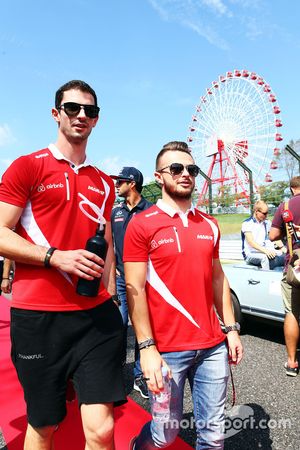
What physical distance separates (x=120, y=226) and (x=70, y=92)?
6.56ft

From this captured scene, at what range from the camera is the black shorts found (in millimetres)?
1849

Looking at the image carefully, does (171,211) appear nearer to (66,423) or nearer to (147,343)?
(147,343)

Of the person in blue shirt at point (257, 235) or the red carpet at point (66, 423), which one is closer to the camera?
the red carpet at point (66, 423)

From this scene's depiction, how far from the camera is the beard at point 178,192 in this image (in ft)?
7.11

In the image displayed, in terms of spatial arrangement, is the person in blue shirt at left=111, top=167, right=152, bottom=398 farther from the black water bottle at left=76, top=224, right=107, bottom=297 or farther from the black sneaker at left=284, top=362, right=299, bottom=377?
the black water bottle at left=76, top=224, right=107, bottom=297

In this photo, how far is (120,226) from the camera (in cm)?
396

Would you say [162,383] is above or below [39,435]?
above

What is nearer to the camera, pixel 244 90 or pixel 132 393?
pixel 132 393

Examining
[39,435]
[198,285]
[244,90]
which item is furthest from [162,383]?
[244,90]

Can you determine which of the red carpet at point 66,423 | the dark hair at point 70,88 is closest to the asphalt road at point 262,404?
the red carpet at point 66,423

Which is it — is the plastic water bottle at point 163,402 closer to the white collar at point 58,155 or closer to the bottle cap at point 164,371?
the bottle cap at point 164,371

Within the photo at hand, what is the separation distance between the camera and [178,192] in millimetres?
2168

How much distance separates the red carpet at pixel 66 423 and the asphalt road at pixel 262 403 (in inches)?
6.7

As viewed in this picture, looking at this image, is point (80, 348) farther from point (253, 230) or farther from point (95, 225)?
point (253, 230)
